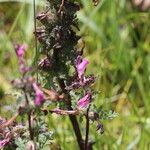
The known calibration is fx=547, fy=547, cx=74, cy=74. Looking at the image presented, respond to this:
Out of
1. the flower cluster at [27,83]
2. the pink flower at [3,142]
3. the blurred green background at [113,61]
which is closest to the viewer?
the flower cluster at [27,83]

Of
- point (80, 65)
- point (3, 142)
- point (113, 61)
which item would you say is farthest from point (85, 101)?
point (113, 61)

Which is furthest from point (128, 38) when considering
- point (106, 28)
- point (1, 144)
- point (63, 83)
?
point (1, 144)

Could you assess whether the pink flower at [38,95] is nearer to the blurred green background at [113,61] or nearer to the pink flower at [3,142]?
the pink flower at [3,142]

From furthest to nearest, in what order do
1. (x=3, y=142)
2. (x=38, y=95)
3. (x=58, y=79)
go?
(x=58, y=79), (x=3, y=142), (x=38, y=95)

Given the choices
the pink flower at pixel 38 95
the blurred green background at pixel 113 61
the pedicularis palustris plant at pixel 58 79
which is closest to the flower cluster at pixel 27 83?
the pink flower at pixel 38 95

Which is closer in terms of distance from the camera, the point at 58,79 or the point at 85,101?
the point at 85,101

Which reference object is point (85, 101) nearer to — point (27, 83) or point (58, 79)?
point (58, 79)

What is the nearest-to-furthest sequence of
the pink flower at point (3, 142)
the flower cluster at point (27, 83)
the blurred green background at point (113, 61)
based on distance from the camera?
the flower cluster at point (27, 83) < the pink flower at point (3, 142) < the blurred green background at point (113, 61)

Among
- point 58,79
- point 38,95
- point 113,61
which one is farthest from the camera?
point 113,61

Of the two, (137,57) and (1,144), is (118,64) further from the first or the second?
(1,144)

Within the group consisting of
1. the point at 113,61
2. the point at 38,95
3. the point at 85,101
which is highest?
the point at 38,95

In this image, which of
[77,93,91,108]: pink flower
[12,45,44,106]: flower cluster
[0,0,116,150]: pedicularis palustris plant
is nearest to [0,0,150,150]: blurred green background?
[0,0,116,150]: pedicularis palustris plant
